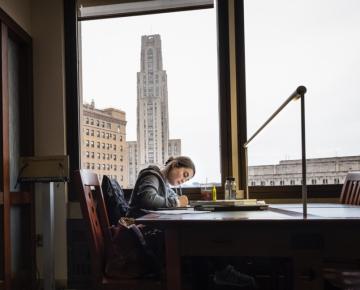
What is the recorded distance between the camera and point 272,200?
336 centimetres

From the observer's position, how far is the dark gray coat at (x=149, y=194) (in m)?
2.48

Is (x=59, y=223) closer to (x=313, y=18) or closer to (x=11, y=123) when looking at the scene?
(x=11, y=123)

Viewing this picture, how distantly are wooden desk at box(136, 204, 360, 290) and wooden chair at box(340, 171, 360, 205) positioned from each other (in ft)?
4.37

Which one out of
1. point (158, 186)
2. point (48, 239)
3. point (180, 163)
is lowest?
point (48, 239)

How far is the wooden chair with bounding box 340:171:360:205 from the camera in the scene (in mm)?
2679

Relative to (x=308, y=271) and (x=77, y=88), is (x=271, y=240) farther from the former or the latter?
(x=77, y=88)

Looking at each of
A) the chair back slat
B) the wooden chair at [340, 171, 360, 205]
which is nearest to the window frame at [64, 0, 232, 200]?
the wooden chair at [340, 171, 360, 205]

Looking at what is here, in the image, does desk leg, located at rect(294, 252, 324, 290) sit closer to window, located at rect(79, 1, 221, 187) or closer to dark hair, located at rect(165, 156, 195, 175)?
dark hair, located at rect(165, 156, 195, 175)

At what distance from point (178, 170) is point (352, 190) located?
1.17 metres

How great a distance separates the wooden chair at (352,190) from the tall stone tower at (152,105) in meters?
1.47

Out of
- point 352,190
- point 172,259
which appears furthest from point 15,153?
point 352,190

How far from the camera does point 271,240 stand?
1463mm

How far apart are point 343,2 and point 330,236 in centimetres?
263

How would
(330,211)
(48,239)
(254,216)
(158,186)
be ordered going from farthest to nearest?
(48,239) < (158,186) < (330,211) < (254,216)
